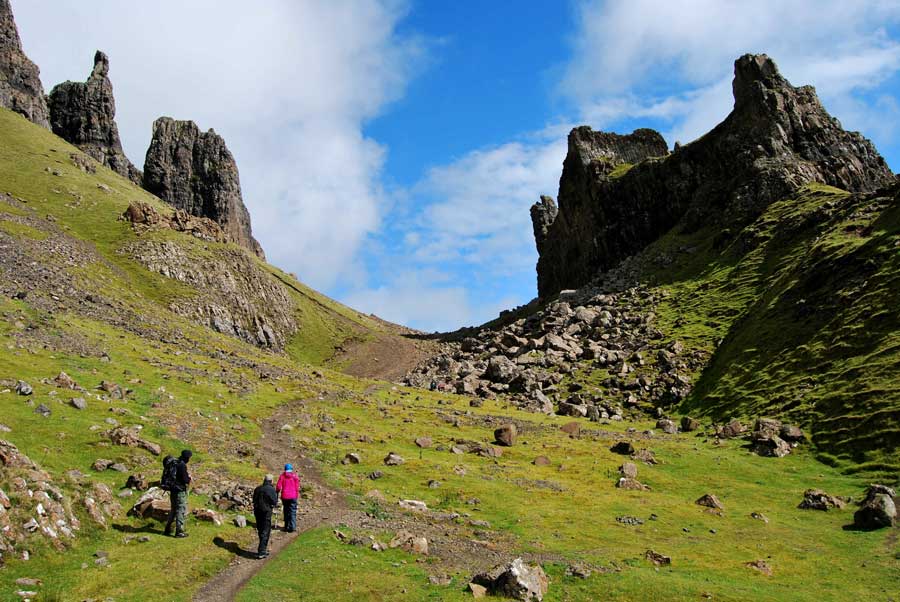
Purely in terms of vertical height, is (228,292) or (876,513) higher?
(228,292)

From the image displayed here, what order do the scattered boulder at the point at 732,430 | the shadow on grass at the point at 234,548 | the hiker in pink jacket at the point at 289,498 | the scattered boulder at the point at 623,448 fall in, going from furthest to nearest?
the scattered boulder at the point at 732,430 < the scattered boulder at the point at 623,448 < the hiker in pink jacket at the point at 289,498 < the shadow on grass at the point at 234,548

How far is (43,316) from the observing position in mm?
65688

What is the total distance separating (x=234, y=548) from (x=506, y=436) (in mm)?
35844

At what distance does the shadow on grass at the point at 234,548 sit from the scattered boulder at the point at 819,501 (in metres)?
37.9

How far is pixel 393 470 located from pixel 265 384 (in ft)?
119

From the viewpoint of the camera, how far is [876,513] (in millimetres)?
36125

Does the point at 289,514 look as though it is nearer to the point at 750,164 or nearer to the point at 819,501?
the point at 819,501

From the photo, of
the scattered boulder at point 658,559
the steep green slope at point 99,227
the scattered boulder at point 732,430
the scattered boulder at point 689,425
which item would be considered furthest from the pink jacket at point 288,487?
the steep green slope at point 99,227

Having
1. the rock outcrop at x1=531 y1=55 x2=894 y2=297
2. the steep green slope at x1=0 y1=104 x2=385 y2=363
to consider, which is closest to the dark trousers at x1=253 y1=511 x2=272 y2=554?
the steep green slope at x1=0 y1=104 x2=385 y2=363

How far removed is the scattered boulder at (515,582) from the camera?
22562mm

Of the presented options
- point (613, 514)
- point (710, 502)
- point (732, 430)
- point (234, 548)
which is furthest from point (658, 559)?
point (732, 430)

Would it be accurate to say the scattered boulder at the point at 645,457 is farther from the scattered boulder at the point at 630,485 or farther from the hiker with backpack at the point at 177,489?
the hiker with backpack at the point at 177,489

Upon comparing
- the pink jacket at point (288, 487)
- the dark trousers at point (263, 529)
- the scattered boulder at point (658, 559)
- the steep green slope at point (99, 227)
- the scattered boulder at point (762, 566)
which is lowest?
the scattered boulder at point (762, 566)

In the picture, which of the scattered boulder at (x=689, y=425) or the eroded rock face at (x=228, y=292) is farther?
the eroded rock face at (x=228, y=292)
